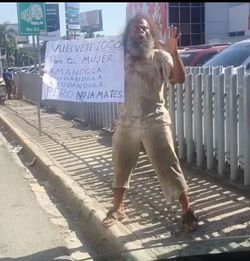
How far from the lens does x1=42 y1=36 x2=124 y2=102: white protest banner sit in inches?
235

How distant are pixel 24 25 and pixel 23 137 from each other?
7969 mm

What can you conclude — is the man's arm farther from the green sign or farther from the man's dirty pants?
the green sign

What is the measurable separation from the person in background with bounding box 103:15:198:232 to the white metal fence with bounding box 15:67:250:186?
1.19 metres

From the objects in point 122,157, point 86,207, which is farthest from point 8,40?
point 122,157

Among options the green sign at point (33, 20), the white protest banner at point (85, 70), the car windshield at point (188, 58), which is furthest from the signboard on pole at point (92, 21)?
the white protest banner at point (85, 70)

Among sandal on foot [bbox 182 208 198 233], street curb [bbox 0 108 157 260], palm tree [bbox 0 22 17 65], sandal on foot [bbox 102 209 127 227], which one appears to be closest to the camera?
street curb [bbox 0 108 157 260]

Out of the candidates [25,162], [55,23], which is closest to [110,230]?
[25,162]

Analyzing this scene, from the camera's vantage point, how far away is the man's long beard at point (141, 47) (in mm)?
4523

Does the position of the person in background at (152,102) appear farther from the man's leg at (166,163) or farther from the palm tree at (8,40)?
the palm tree at (8,40)

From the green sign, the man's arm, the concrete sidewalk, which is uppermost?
the green sign

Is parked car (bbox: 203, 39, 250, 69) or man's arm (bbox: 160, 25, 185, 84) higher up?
man's arm (bbox: 160, 25, 185, 84)

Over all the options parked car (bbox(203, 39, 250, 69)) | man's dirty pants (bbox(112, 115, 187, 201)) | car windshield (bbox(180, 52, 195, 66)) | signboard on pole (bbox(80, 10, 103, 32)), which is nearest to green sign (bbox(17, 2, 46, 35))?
car windshield (bbox(180, 52, 195, 66))

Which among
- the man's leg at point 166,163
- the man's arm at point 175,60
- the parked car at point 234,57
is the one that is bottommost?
the man's leg at point 166,163

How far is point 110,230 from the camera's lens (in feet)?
15.4
